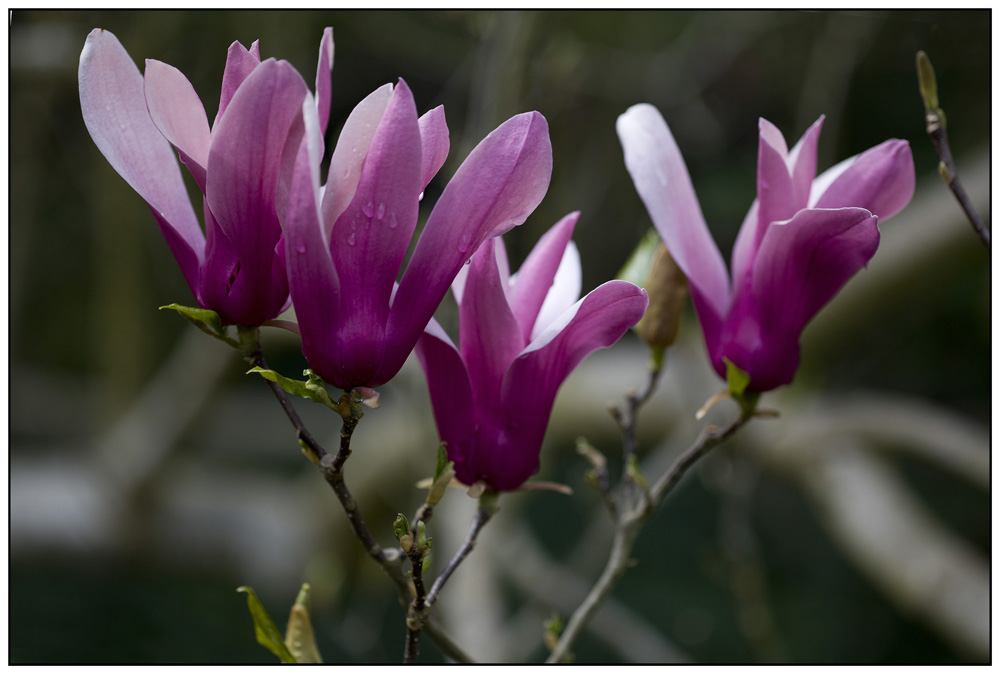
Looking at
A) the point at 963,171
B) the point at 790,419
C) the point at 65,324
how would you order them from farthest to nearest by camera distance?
1. the point at 65,324
2. the point at 790,419
3. the point at 963,171

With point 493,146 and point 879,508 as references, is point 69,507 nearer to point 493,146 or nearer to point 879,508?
point 879,508

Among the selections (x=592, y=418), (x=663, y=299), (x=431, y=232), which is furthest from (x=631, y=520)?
(x=592, y=418)

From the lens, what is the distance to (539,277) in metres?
0.39

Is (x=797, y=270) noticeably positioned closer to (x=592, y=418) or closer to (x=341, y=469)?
(x=341, y=469)

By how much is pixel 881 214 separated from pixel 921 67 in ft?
0.23

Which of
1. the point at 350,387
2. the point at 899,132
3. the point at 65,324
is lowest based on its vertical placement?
the point at 65,324

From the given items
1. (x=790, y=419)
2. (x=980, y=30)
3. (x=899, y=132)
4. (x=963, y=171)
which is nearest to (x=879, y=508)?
(x=790, y=419)

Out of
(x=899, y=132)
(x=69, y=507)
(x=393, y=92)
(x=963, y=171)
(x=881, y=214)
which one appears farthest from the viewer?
(x=69, y=507)

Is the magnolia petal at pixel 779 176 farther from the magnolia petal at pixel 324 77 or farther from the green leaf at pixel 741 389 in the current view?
the magnolia petal at pixel 324 77

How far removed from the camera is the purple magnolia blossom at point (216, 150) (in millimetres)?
298

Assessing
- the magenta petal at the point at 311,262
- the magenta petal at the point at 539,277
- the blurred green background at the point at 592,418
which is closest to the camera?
the magenta petal at the point at 311,262

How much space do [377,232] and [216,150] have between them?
6 cm

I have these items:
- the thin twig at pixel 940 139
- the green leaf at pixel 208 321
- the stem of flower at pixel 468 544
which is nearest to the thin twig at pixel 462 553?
the stem of flower at pixel 468 544

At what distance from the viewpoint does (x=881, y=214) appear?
0.42 m
